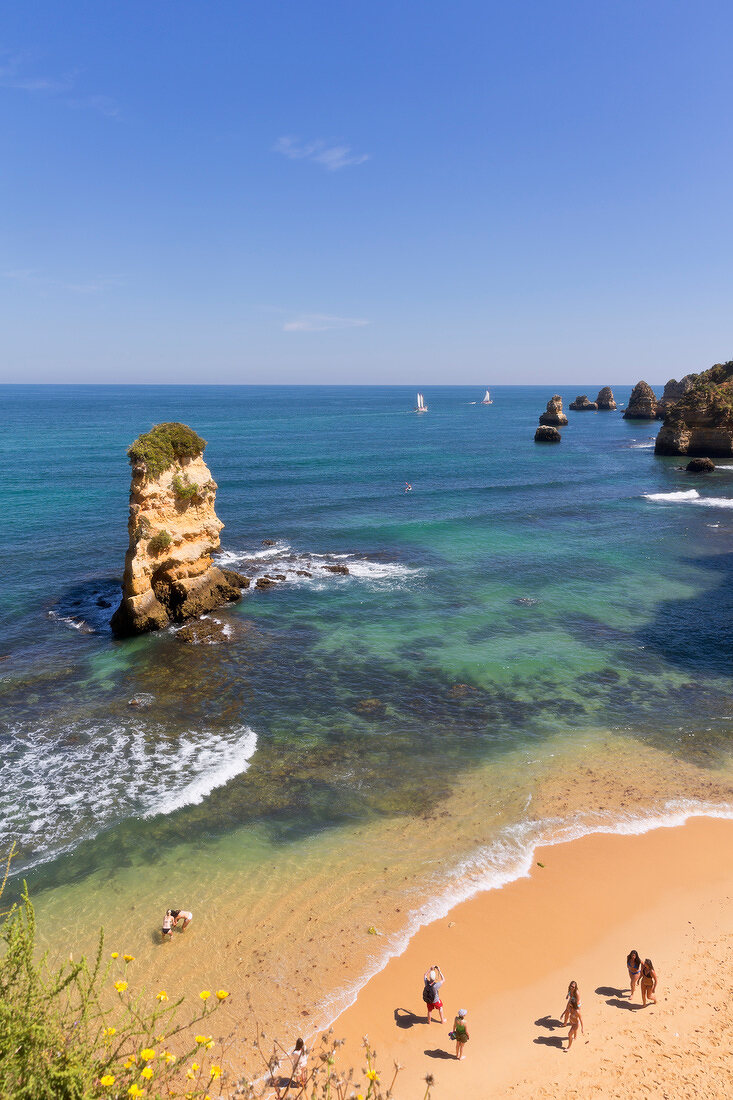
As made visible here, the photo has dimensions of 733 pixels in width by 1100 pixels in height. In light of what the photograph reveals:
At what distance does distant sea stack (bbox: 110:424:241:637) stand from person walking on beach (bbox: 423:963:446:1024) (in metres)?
23.7

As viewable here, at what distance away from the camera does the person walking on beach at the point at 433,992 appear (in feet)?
40.4

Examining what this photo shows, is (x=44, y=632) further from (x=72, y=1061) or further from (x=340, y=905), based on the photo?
(x=72, y=1061)

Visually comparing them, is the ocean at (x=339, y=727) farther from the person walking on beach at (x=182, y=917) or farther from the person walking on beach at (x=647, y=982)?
the person walking on beach at (x=647, y=982)

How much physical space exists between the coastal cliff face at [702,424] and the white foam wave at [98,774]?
271 feet

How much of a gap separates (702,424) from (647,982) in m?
88.2

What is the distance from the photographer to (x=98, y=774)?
20.7m

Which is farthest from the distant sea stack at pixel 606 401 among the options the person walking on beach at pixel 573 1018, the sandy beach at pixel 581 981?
the person walking on beach at pixel 573 1018

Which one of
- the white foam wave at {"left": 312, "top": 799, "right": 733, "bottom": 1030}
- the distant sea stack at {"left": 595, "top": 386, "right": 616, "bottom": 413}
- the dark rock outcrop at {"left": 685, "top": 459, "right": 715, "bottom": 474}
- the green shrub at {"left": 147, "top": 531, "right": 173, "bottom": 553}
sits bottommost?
the white foam wave at {"left": 312, "top": 799, "right": 733, "bottom": 1030}

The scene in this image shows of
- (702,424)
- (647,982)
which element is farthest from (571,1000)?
(702,424)

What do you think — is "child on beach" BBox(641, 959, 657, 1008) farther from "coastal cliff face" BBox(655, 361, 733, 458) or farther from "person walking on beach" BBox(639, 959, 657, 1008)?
"coastal cliff face" BBox(655, 361, 733, 458)

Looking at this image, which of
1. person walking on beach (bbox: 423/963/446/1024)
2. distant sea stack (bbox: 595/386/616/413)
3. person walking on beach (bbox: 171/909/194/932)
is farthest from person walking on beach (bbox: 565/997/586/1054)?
distant sea stack (bbox: 595/386/616/413)

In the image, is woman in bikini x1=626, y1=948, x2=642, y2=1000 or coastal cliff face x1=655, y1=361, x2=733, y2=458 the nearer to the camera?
woman in bikini x1=626, y1=948, x2=642, y2=1000

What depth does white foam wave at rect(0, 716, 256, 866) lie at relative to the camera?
18.4 metres

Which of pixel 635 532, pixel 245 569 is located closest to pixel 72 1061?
pixel 245 569
